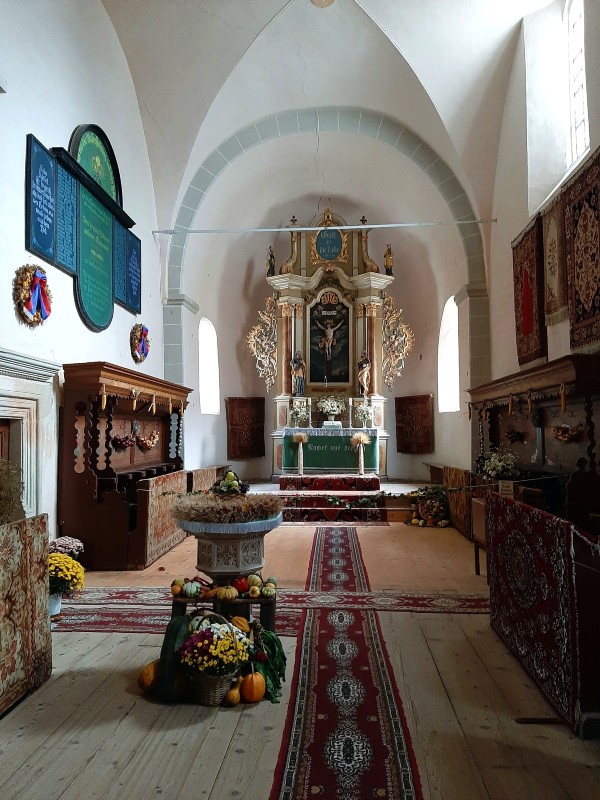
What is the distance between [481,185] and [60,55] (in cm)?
638

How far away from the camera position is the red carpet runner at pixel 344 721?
252cm

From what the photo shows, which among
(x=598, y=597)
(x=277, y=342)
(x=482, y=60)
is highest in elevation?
(x=482, y=60)

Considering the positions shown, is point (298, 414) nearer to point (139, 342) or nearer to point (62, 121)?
point (139, 342)

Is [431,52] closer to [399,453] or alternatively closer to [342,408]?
[342,408]

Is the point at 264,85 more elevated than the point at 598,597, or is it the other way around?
the point at 264,85

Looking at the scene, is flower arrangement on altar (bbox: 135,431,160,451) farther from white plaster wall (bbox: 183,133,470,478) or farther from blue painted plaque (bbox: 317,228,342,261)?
blue painted plaque (bbox: 317,228,342,261)

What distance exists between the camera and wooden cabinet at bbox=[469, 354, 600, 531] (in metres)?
5.09

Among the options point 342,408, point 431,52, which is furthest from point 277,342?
point 431,52

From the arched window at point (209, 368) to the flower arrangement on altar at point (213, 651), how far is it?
9599mm

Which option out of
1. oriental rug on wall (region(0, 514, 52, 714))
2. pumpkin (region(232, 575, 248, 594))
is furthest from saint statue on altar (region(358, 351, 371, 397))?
oriental rug on wall (region(0, 514, 52, 714))

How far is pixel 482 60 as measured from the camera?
850cm

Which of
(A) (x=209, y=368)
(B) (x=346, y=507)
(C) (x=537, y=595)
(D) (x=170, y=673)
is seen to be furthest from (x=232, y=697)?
(A) (x=209, y=368)

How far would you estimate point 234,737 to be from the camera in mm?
2924

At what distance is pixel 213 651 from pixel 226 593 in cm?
61
